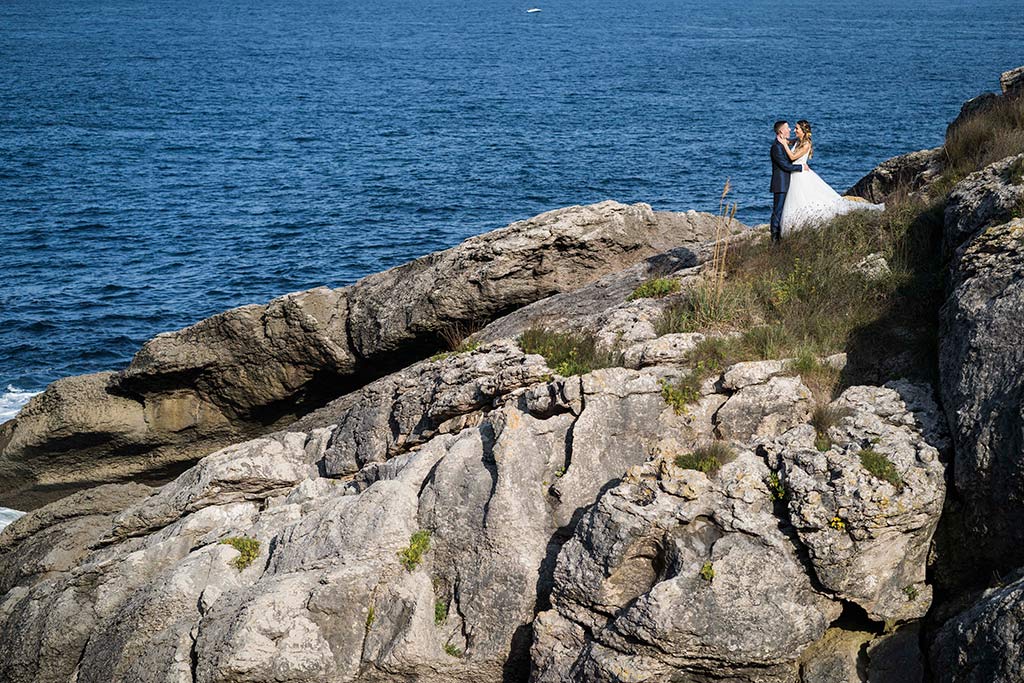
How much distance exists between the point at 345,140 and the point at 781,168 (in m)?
49.8

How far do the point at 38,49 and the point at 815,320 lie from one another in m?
107

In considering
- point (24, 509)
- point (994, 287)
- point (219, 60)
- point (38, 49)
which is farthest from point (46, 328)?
point (38, 49)

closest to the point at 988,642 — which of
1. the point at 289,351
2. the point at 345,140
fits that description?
the point at 289,351

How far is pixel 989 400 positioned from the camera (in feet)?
35.1

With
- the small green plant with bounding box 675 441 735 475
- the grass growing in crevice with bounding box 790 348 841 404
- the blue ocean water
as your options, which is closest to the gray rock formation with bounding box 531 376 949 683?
the small green plant with bounding box 675 441 735 475

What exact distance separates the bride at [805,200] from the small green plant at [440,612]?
384 inches

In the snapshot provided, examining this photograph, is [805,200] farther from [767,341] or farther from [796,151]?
[767,341]

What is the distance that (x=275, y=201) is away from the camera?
163ft

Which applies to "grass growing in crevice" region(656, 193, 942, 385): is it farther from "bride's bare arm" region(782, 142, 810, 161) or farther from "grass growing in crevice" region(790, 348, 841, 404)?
"bride's bare arm" region(782, 142, 810, 161)

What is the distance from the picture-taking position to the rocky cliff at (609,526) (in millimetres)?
10383

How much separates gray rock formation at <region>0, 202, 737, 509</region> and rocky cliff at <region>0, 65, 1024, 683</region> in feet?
8.38

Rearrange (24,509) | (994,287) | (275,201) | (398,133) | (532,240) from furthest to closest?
(398,133), (275,201), (24,509), (532,240), (994,287)

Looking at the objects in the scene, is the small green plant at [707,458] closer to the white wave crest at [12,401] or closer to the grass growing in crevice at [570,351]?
the grass growing in crevice at [570,351]

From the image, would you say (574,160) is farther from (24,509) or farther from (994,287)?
(994,287)
